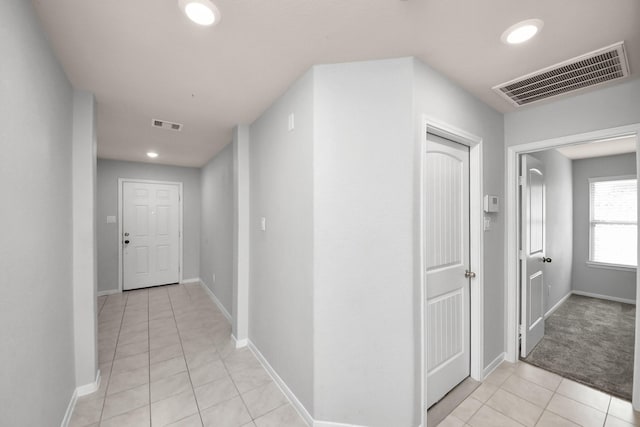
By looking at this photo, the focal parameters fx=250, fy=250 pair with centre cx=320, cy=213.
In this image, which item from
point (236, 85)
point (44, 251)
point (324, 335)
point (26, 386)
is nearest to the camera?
point (26, 386)

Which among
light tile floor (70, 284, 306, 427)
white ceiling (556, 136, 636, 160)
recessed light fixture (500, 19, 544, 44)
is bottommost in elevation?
light tile floor (70, 284, 306, 427)

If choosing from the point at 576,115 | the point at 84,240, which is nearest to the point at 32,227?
the point at 84,240

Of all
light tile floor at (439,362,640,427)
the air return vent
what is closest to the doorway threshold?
light tile floor at (439,362,640,427)

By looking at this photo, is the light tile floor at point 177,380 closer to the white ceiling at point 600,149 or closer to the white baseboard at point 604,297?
the white ceiling at point 600,149

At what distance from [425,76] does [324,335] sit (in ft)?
6.20

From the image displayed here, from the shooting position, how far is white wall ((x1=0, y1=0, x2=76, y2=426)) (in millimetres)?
1051

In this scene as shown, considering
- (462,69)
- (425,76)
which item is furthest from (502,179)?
(425,76)

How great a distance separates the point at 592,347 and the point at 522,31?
10.9 feet

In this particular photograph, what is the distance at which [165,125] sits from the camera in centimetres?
289

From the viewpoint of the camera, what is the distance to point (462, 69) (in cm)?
178

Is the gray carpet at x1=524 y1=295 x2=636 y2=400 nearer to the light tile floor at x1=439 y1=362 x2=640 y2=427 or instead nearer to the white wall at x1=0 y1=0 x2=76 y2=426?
the light tile floor at x1=439 y1=362 x2=640 y2=427

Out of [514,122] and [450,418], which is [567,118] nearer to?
[514,122]

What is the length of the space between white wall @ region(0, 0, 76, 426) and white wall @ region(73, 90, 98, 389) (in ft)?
0.62

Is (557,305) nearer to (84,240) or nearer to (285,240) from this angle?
(285,240)
